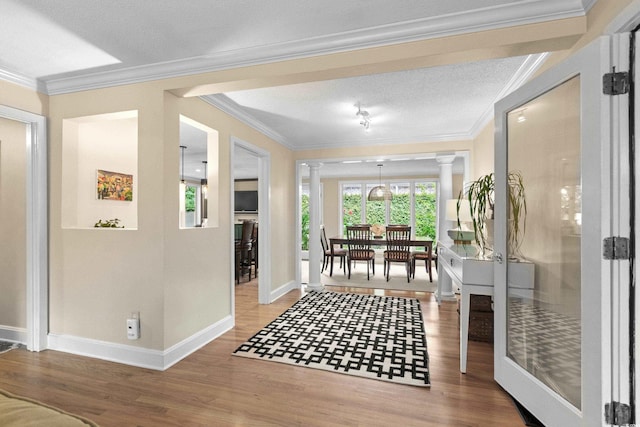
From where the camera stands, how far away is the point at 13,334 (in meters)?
2.92

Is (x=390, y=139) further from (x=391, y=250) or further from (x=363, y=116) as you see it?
(x=391, y=250)

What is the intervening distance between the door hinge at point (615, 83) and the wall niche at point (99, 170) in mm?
3065

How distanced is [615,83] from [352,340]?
259 cm

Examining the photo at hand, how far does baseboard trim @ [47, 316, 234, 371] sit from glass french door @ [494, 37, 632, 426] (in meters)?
2.44

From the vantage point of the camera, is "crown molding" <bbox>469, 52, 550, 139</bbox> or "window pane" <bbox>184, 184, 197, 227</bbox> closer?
"crown molding" <bbox>469, 52, 550, 139</bbox>

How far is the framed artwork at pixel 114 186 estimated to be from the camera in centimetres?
320

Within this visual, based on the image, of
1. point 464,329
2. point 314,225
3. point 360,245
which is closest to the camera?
point 464,329

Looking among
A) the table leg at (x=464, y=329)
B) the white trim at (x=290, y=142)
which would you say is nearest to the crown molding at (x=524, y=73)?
the white trim at (x=290, y=142)

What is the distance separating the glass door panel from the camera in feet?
5.44

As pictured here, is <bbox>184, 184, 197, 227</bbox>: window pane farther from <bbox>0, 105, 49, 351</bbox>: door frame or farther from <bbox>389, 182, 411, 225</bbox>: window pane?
<bbox>0, 105, 49, 351</bbox>: door frame

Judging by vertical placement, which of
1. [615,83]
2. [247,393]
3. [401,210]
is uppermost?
[615,83]

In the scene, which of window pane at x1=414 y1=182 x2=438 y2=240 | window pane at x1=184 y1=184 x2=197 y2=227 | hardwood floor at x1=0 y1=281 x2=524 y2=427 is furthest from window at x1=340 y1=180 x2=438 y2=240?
hardwood floor at x1=0 y1=281 x2=524 y2=427

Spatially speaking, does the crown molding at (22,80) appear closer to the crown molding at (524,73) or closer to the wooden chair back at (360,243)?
the crown molding at (524,73)

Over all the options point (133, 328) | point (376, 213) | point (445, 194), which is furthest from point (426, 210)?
point (133, 328)
